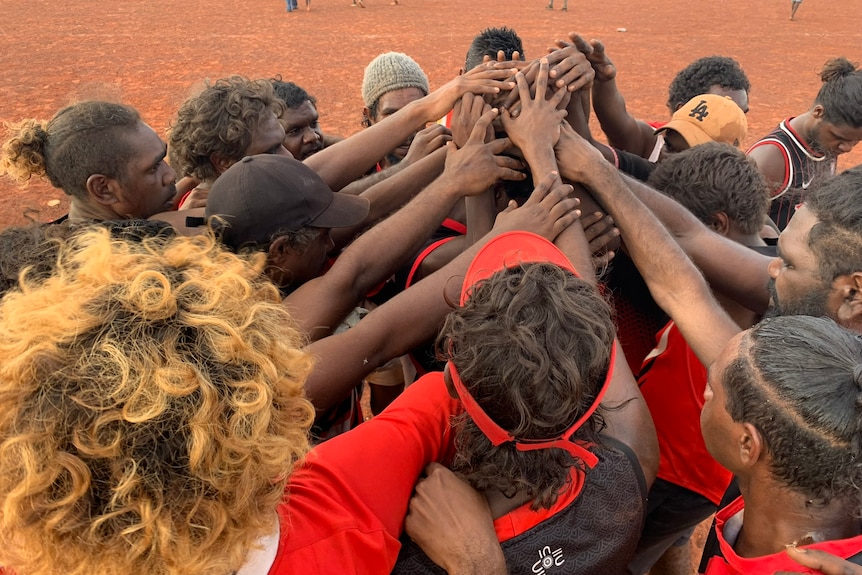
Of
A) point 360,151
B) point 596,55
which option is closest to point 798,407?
point 596,55

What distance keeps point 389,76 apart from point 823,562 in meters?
4.11

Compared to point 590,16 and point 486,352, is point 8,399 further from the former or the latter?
point 590,16

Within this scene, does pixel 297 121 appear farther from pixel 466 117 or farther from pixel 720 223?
pixel 720 223

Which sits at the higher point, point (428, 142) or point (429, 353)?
point (428, 142)

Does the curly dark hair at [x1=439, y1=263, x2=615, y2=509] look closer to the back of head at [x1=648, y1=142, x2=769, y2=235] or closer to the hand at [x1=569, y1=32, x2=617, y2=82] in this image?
the back of head at [x1=648, y1=142, x2=769, y2=235]

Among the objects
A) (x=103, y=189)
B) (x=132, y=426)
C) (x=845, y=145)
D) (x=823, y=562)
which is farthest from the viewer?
(x=845, y=145)

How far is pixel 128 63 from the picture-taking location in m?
15.3

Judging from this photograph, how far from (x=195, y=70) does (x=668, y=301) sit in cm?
1533

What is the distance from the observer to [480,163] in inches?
97.5

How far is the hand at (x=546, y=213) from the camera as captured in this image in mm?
2225

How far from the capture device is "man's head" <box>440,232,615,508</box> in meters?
1.42

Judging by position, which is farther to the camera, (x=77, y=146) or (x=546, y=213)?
(x=77, y=146)

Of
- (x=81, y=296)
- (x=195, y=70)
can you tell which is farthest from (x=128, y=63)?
(x=81, y=296)

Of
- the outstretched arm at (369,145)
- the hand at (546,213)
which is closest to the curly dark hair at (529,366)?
the hand at (546,213)
